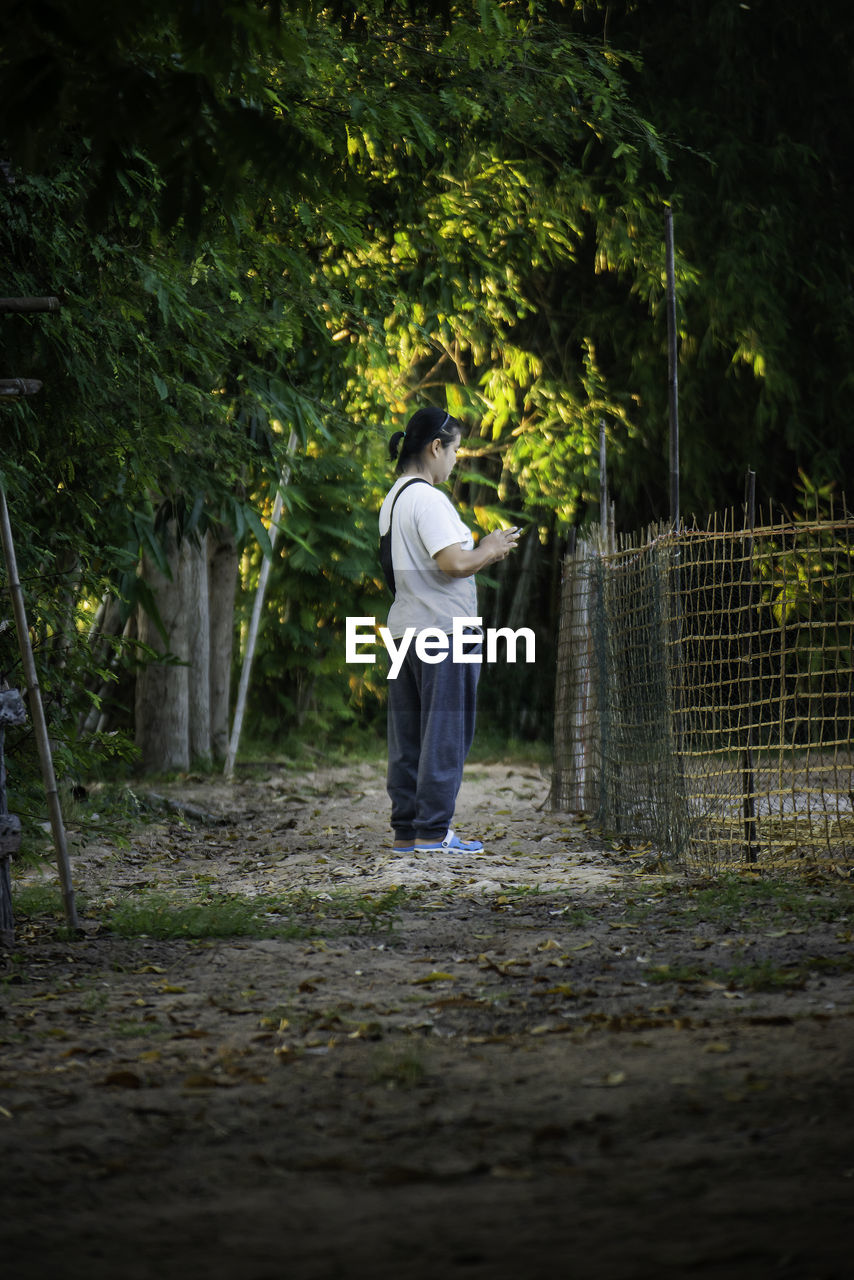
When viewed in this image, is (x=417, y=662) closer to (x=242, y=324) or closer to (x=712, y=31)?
(x=242, y=324)

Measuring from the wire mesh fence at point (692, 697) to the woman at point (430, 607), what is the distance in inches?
32.5

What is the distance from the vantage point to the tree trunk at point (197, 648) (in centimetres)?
940

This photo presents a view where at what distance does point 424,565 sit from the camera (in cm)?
563

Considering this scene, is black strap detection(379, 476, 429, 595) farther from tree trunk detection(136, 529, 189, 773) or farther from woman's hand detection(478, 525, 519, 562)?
tree trunk detection(136, 529, 189, 773)

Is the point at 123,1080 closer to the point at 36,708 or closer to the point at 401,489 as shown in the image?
the point at 36,708

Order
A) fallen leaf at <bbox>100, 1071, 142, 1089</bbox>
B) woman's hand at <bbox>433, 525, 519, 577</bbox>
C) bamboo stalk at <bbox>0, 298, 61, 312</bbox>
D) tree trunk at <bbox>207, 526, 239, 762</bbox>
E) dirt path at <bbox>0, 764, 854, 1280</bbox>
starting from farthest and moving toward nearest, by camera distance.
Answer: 1. tree trunk at <bbox>207, 526, 239, 762</bbox>
2. woman's hand at <bbox>433, 525, 519, 577</bbox>
3. bamboo stalk at <bbox>0, 298, 61, 312</bbox>
4. fallen leaf at <bbox>100, 1071, 142, 1089</bbox>
5. dirt path at <bbox>0, 764, 854, 1280</bbox>

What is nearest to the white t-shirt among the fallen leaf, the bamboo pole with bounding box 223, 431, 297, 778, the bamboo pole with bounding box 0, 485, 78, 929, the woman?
the woman

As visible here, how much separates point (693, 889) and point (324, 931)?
1480 millimetres

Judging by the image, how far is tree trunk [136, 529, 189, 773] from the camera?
30.4ft

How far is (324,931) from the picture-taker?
4535 mm

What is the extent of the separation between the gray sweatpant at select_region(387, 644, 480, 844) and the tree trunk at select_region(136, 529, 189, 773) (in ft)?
12.2

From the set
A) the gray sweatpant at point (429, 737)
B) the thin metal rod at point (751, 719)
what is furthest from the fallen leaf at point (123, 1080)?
the thin metal rod at point (751, 719)

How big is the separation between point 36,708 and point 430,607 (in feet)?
5.89

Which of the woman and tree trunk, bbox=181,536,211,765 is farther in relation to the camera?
tree trunk, bbox=181,536,211,765
